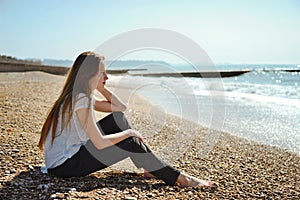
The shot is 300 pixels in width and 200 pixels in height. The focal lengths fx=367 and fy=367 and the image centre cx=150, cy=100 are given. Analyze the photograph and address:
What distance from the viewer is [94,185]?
309 cm

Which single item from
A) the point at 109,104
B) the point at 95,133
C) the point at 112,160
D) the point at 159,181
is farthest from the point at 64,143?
the point at 159,181

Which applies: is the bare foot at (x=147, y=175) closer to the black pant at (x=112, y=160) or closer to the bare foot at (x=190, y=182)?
the black pant at (x=112, y=160)

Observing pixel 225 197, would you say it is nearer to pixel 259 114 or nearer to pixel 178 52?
pixel 178 52

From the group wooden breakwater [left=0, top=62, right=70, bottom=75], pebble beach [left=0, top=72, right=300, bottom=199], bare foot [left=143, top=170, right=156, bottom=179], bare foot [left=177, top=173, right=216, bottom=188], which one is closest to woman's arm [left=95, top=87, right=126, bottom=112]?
pebble beach [left=0, top=72, right=300, bottom=199]

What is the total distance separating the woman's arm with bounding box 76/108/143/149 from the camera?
9.43ft

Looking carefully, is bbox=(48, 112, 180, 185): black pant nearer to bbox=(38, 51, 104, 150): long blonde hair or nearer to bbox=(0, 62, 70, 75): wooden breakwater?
bbox=(38, 51, 104, 150): long blonde hair

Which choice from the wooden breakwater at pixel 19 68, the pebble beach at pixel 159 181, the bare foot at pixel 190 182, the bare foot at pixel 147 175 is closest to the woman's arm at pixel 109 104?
the pebble beach at pixel 159 181

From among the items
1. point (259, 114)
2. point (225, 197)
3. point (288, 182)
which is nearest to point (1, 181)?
point (225, 197)

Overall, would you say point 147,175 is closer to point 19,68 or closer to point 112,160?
point 112,160

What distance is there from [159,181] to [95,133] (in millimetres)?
818

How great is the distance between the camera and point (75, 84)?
2.99 meters

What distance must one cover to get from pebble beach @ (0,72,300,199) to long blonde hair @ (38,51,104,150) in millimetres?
498

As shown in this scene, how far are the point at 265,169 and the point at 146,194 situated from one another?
1.76 meters

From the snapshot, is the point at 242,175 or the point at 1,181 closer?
the point at 1,181
